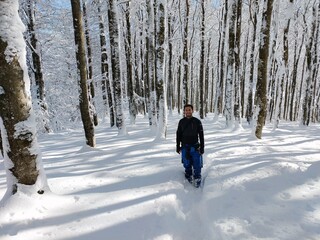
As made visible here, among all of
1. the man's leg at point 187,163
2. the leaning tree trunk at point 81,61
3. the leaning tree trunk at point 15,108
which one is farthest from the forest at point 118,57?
the leaning tree trunk at point 15,108

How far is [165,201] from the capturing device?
5.11 meters

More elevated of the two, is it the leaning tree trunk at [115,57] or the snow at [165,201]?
the leaning tree trunk at [115,57]

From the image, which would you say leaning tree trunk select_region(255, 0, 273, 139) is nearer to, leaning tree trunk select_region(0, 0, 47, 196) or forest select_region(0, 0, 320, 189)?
forest select_region(0, 0, 320, 189)

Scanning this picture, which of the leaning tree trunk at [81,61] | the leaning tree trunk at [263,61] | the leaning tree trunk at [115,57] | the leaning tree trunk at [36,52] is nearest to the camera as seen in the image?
the leaning tree trunk at [81,61]

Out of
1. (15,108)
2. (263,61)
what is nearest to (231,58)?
(263,61)

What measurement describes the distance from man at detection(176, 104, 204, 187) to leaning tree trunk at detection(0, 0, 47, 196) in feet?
11.2

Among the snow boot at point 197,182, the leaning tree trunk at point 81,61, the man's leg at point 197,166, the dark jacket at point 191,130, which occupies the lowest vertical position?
the snow boot at point 197,182

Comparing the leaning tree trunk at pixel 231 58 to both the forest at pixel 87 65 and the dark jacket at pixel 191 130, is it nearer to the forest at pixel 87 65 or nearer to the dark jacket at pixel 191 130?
the forest at pixel 87 65

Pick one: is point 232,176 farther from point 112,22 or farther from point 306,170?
point 112,22

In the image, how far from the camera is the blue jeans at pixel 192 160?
630 cm

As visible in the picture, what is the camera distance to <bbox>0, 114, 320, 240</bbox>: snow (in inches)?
155

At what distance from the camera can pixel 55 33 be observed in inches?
649

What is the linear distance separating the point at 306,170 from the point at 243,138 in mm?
5114

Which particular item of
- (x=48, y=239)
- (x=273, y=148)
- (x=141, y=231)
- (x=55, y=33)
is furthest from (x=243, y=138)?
(x=55, y=33)
